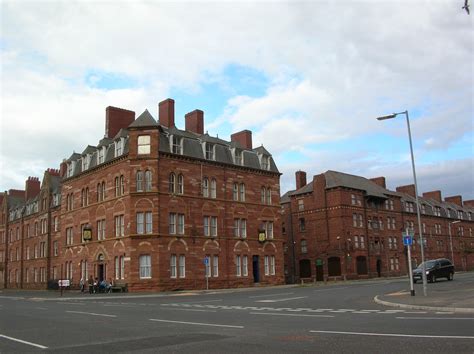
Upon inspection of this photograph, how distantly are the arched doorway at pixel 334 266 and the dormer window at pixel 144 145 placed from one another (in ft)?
104

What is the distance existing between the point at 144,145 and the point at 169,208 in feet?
20.6

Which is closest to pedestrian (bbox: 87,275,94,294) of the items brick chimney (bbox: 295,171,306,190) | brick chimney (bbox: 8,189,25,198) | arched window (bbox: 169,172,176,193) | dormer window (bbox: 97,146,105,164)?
arched window (bbox: 169,172,176,193)

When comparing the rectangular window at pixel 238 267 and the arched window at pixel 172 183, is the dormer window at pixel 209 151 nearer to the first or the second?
the arched window at pixel 172 183

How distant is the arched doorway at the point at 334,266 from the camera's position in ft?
214

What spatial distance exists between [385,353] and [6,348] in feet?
26.5

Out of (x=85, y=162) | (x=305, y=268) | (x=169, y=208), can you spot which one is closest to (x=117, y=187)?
(x=169, y=208)

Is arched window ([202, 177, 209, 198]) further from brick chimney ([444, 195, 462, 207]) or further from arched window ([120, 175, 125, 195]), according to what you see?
brick chimney ([444, 195, 462, 207])

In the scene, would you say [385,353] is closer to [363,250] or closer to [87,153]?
[87,153]

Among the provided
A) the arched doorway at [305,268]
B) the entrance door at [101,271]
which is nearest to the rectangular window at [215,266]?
the entrance door at [101,271]

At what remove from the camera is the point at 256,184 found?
5491cm

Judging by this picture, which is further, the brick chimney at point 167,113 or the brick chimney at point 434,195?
the brick chimney at point 434,195

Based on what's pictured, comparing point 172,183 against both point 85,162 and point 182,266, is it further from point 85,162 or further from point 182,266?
point 85,162

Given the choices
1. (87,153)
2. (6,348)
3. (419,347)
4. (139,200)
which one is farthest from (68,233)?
(419,347)

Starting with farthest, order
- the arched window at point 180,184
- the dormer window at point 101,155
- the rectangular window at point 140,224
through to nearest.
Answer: the dormer window at point 101,155
the arched window at point 180,184
the rectangular window at point 140,224
